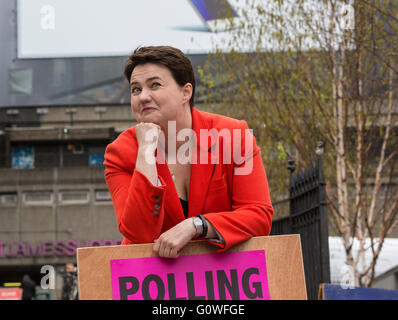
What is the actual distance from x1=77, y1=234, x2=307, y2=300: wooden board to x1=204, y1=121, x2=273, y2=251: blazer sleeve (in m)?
0.07

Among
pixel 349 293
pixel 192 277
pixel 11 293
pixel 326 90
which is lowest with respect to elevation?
pixel 11 293

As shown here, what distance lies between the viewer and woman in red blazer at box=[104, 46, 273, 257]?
261 centimetres

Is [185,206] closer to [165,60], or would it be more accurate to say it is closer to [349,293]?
[165,60]

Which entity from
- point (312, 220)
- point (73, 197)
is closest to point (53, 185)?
point (73, 197)

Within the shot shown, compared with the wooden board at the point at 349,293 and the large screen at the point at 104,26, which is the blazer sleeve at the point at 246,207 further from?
the large screen at the point at 104,26

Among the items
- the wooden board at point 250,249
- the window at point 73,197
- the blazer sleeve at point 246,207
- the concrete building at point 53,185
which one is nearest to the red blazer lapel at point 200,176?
the blazer sleeve at point 246,207

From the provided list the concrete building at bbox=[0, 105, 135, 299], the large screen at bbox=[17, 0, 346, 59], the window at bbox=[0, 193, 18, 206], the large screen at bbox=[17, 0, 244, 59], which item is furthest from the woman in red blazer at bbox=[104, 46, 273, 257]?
the window at bbox=[0, 193, 18, 206]

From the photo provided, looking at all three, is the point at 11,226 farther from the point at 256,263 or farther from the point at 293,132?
the point at 256,263

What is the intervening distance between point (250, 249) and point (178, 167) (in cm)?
52

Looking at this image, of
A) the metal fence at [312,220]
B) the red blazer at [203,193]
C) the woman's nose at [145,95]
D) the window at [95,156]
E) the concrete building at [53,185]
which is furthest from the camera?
the window at [95,156]

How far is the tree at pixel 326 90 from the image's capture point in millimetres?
12164

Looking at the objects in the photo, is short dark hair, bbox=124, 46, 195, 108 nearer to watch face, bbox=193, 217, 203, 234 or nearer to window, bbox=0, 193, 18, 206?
watch face, bbox=193, 217, 203, 234

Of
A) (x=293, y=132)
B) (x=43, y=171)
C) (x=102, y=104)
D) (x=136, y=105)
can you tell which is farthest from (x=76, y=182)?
(x=136, y=105)

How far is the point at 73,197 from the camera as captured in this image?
1581 inches
